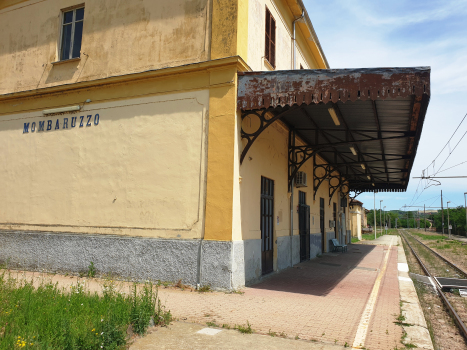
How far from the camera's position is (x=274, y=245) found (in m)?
10.6

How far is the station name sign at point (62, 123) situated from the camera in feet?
31.6

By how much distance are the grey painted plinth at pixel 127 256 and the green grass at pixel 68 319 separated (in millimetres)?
2396

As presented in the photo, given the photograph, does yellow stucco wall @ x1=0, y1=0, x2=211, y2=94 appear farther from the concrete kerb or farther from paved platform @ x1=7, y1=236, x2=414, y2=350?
the concrete kerb

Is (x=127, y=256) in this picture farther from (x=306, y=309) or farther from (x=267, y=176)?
(x=306, y=309)

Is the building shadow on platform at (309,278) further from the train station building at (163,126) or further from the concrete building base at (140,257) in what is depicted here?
the concrete building base at (140,257)

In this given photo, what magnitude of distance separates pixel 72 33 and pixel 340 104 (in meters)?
7.49

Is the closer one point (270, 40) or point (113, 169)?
point (113, 169)

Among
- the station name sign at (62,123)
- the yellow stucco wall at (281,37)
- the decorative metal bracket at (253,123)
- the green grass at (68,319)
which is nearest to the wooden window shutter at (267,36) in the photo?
the yellow stucco wall at (281,37)

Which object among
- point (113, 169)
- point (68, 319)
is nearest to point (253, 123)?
point (113, 169)

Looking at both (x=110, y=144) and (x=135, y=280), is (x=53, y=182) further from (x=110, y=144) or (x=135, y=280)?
(x=135, y=280)

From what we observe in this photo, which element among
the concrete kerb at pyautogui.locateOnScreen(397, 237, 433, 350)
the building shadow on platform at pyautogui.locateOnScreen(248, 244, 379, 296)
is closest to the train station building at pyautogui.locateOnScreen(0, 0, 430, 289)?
the building shadow on platform at pyautogui.locateOnScreen(248, 244, 379, 296)

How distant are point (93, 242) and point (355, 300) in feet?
19.6

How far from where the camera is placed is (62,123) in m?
9.99

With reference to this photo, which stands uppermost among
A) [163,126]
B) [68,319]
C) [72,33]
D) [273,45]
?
[72,33]
